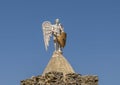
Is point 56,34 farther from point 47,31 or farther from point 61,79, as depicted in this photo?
point 61,79

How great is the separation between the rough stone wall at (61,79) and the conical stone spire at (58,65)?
1.65 m

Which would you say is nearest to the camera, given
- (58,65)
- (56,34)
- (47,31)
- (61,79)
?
(61,79)

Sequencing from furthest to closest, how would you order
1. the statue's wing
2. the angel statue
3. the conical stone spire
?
the statue's wing, the angel statue, the conical stone spire

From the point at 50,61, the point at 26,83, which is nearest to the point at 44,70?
the point at 50,61

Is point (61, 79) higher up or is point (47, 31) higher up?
point (47, 31)

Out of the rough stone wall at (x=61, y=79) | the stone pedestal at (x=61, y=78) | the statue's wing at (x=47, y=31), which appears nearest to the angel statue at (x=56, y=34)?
the statue's wing at (x=47, y=31)

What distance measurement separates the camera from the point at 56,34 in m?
27.3

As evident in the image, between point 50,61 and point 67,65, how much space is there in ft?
3.71

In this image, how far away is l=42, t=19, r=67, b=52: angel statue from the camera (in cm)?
2728

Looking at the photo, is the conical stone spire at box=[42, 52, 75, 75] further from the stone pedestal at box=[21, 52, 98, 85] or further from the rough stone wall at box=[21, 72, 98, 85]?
the rough stone wall at box=[21, 72, 98, 85]

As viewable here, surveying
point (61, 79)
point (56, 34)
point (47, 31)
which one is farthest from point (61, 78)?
point (47, 31)

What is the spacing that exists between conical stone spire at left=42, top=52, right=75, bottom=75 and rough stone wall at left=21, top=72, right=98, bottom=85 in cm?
165

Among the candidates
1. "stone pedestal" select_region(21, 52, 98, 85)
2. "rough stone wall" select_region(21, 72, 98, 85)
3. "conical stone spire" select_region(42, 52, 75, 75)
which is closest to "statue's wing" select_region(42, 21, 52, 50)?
"conical stone spire" select_region(42, 52, 75, 75)

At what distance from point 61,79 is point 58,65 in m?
2.71
